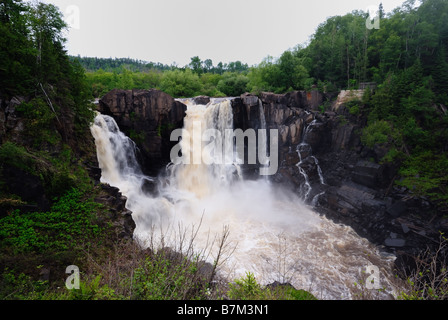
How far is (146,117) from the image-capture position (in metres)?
20.4

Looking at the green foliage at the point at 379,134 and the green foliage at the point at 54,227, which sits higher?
the green foliage at the point at 379,134

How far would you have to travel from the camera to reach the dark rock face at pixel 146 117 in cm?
1973

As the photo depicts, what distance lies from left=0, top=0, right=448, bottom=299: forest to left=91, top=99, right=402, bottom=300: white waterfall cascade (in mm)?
3010

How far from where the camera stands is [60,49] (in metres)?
13.5

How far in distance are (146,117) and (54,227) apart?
43.4 feet

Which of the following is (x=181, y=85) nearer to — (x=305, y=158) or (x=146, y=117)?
(x=146, y=117)

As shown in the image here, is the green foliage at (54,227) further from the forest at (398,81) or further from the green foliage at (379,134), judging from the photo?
the green foliage at (379,134)

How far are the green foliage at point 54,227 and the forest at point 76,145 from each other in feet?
0.13

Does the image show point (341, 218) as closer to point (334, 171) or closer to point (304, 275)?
point (334, 171)

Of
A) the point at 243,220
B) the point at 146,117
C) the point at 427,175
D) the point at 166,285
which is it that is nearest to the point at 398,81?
the point at 427,175

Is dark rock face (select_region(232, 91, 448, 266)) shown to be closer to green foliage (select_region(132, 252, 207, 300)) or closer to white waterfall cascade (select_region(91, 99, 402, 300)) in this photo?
white waterfall cascade (select_region(91, 99, 402, 300))

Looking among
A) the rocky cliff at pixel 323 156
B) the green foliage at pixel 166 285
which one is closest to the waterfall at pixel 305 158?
the rocky cliff at pixel 323 156

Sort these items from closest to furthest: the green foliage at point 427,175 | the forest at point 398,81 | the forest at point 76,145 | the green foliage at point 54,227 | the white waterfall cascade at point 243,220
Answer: the forest at point 76,145 → the green foliage at point 54,227 → the white waterfall cascade at point 243,220 → the green foliage at point 427,175 → the forest at point 398,81
